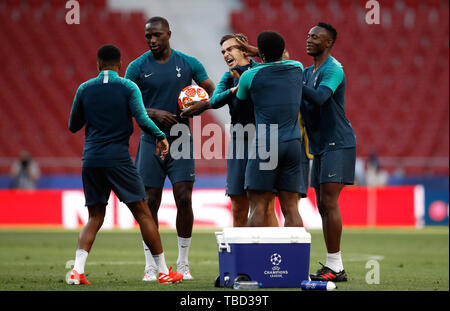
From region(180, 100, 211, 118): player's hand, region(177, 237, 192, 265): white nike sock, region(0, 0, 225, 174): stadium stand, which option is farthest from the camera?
region(0, 0, 225, 174): stadium stand

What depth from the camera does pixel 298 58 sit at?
26438 millimetres

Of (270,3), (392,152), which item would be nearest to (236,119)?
(392,152)

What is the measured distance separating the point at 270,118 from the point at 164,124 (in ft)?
4.88

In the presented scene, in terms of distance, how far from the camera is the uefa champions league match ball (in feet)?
24.4

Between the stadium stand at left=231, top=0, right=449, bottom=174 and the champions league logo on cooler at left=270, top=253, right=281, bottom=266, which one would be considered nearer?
the champions league logo on cooler at left=270, top=253, right=281, bottom=266

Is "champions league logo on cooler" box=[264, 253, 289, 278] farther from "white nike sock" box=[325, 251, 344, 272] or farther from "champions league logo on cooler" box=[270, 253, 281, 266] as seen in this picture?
"white nike sock" box=[325, 251, 344, 272]

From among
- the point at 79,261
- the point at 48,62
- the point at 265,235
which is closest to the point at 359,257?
the point at 265,235

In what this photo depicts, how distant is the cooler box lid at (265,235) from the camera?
623 centimetres

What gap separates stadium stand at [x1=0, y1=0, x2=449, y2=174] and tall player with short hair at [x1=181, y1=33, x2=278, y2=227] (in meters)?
16.8

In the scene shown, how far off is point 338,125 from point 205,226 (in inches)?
440

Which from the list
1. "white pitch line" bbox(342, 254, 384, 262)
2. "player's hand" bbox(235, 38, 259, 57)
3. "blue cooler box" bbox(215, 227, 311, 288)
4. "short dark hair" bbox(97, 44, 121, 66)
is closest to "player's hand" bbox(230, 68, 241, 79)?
"player's hand" bbox(235, 38, 259, 57)

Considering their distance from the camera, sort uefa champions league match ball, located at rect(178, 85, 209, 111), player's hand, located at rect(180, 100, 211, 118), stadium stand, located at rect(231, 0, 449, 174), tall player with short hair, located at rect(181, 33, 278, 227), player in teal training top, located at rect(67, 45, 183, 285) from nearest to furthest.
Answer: player in teal training top, located at rect(67, 45, 183, 285) → tall player with short hair, located at rect(181, 33, 278, 227) → player's hand, located at rect(180, 100, 211, 118) → uefa champions league match ball, located at rect(178, 85, 209, 111) → stadium stand, located at rect(231, 0, 449, 174)

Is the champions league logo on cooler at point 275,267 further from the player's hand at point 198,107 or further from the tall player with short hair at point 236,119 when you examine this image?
the player's hand at point 198,107

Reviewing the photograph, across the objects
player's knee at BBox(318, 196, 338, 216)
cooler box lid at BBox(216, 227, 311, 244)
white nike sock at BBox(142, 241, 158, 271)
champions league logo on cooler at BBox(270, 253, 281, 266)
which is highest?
player's knee at BBox(318, 196, 338, 216)
